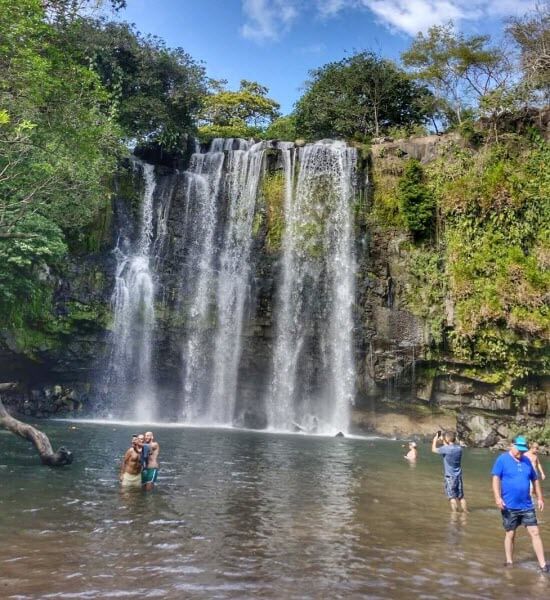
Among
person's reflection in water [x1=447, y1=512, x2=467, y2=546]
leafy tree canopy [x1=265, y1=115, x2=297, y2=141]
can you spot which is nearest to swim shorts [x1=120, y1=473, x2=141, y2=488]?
person's reflection in water [x1=447, y1=512, x2=467, y2=546]

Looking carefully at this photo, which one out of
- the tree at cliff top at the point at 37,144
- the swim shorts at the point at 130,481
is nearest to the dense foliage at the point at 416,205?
the tree at cliff top at the point at 37,144

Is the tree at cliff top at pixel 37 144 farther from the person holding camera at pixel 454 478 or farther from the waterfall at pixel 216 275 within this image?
the person holding camera at pixel 454 478

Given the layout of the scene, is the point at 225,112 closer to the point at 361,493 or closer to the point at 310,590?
the point at 361,493

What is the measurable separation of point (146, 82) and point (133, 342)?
14.7 m

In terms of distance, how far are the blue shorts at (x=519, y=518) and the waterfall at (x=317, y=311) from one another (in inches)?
719

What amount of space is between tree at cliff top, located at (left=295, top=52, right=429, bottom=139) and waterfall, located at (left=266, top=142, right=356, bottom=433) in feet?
31.3

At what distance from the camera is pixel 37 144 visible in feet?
47.9

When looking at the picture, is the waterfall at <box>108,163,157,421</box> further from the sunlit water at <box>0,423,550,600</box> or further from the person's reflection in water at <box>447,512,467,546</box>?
the person's reflection in water at <box>447,512,467,546</box>

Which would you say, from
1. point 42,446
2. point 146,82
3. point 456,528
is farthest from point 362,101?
point 456,528

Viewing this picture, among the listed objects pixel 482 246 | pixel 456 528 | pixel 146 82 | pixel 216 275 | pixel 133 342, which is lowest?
pixel 456 528

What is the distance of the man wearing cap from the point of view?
6953 mm

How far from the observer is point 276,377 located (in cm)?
2611

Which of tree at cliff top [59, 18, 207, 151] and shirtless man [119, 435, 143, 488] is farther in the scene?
tree at cliff top [59, 18, 207, 151]

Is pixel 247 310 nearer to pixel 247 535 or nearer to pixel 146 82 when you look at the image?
pixel 146 82
